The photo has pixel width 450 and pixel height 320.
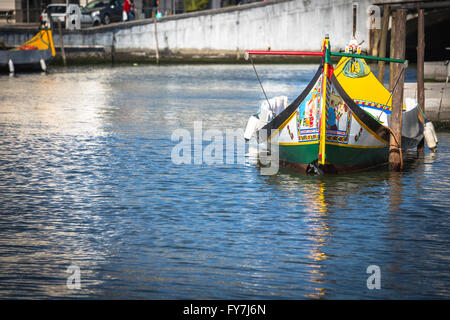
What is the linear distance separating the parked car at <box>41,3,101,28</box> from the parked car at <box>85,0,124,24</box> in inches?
20.4

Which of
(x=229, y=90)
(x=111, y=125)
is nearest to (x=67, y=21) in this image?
(x=229, y=90)

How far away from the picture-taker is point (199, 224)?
14.1 metres

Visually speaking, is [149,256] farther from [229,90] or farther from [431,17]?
[431,17]

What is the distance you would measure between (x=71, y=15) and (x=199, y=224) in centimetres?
5314

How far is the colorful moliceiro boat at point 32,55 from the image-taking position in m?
53.6

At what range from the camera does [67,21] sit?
208 feet

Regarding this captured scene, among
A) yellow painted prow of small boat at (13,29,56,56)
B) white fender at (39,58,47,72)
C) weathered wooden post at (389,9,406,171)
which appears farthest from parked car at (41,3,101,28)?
weathered wooden post at (389,9,406,171)

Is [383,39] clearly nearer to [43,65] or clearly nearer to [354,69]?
[354,69]

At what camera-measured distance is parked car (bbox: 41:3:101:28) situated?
211 feet

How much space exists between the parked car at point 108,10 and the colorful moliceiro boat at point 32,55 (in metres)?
12.7

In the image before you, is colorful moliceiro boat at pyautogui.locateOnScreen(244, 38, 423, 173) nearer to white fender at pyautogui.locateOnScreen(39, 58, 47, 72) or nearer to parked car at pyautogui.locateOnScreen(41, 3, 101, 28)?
white fender at pyautogui.locateOnScreen(39, 58, 47, 72)

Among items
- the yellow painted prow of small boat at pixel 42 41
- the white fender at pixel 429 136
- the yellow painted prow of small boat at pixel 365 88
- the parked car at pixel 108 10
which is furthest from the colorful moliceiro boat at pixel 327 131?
the parked car at pixel 108 10
